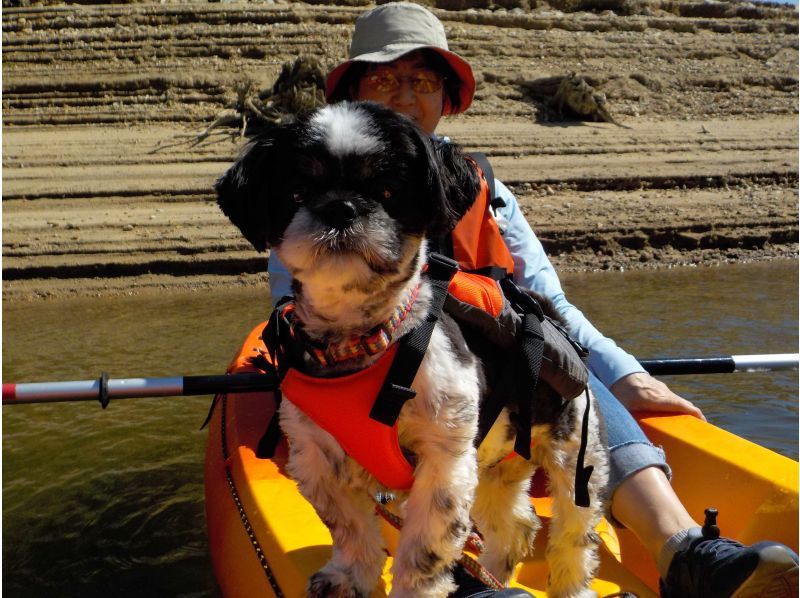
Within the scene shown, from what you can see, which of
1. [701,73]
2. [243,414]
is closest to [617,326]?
[243,414]

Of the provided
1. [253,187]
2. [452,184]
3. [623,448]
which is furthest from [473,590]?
[253,187]

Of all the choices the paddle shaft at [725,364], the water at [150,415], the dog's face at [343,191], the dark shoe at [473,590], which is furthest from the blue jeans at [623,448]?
the water at [150,415]

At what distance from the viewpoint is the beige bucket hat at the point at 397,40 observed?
11.1 feet

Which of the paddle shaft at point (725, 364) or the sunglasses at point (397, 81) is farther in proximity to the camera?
the paddle shaft at point (725, 364)

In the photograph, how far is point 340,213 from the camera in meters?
1.91

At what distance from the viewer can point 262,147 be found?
6.77 ft

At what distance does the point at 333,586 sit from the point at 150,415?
13.9 feet

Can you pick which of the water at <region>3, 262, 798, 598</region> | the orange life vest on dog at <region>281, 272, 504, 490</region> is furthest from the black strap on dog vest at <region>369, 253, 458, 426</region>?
the water at <region>3, 262, 798, 598</region>

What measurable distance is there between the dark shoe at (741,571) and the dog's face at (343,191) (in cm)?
117

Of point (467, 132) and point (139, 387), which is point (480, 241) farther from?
point (467, 132)

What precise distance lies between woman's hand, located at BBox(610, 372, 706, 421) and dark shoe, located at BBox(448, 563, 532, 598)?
4.50ft

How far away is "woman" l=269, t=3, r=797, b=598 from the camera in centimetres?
268

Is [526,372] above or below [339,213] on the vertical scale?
below

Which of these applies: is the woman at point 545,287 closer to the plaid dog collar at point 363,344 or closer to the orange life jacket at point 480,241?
the orange life jacket at point 480,241
